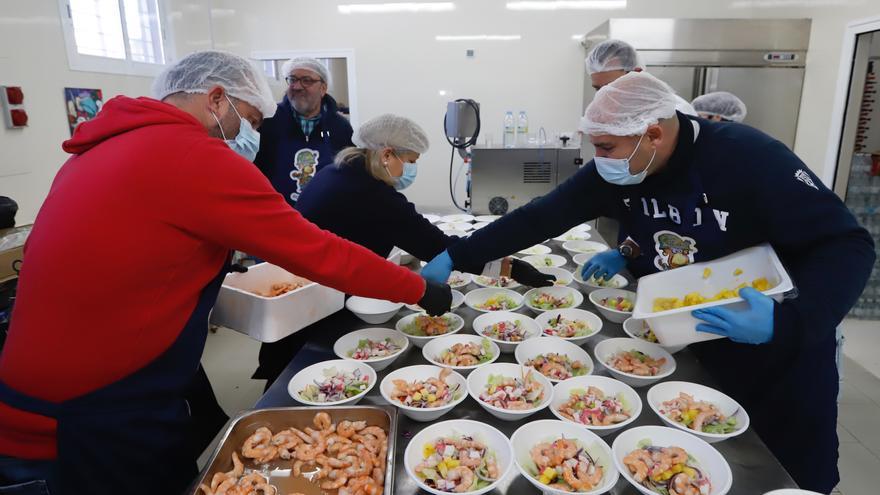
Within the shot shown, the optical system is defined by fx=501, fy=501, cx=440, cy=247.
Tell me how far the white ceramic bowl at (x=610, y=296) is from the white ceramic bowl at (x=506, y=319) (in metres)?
0.29

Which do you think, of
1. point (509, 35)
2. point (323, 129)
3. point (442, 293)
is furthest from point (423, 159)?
point (442, 293)

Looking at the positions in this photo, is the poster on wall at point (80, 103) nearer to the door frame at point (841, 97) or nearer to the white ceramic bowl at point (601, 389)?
the white ceramic bowl at point (601, 389)

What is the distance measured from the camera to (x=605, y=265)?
2133mm

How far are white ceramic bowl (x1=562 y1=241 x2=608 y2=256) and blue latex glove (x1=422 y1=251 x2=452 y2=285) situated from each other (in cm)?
102

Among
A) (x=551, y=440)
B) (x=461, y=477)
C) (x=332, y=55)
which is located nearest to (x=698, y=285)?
(x=551, y=440)

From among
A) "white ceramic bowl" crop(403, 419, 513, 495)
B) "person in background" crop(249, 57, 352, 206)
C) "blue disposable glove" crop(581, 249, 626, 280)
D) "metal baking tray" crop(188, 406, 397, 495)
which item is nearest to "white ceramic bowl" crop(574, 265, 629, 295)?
"blue disposable glove" crop(581, 249, 626, 280)

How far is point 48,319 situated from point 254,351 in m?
2.68

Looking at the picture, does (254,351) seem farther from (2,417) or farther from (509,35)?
(509,35)

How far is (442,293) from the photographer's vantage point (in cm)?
164

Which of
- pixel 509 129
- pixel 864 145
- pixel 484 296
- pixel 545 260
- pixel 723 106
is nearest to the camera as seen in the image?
pixel 484 296

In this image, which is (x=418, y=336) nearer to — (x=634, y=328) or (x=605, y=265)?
(x=634, y=328)

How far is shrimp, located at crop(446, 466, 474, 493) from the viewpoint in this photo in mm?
1021

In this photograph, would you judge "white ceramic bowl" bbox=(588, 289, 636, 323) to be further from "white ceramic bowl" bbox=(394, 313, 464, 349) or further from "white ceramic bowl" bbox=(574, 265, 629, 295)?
"white ceramic bowl" bbox=(394, 313, 464, 349)

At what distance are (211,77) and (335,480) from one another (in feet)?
3.61
